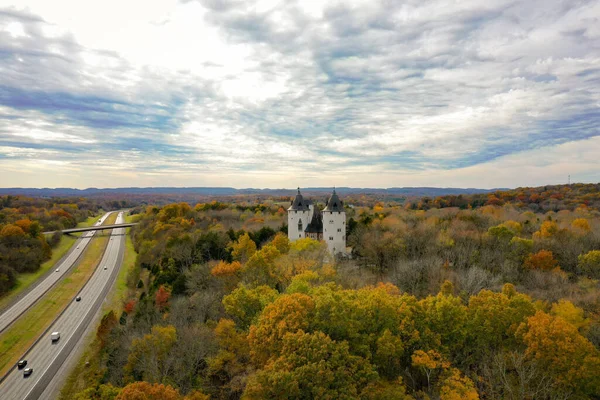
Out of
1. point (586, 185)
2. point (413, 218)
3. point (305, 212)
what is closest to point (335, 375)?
point (305, 212)

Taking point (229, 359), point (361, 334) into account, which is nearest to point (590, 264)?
point (361, 334)

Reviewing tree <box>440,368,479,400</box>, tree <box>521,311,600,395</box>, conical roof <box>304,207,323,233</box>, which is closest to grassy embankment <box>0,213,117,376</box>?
conical roof <box>304,207,323,233</box>

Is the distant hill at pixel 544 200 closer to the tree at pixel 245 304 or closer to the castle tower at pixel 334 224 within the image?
the castle tower at pixel 334 224

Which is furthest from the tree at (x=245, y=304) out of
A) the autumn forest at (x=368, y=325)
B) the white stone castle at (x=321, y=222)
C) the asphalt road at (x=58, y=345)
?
the white stone castle at (x=321, y=222)

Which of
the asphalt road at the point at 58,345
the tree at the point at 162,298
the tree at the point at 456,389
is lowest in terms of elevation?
the asphalt road at the point at 58,345

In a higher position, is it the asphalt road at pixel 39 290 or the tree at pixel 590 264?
the tree at pixel 590 264

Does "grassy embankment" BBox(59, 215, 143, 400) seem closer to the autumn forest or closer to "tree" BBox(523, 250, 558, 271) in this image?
the autumn forest

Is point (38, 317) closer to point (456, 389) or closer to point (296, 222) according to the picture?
point (296, 222)
